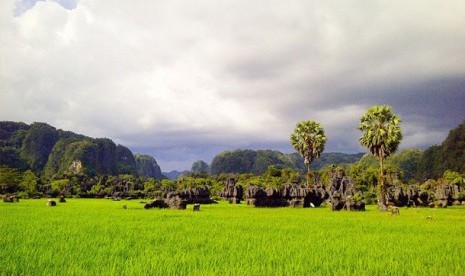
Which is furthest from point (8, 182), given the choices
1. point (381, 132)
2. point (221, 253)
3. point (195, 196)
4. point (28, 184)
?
point (221, 253)

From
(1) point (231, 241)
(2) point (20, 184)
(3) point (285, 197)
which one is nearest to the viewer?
(1) point (231, 241)

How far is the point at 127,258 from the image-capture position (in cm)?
1217

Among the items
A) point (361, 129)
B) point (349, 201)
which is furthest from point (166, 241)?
point (361, 129)

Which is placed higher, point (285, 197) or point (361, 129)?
point (361, 129)

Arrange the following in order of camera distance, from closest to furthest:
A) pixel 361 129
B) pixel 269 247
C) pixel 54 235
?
1. pixel 269 247
2. pixel 54 235
3. pixel 361 129

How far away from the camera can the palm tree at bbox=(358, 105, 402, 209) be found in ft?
158

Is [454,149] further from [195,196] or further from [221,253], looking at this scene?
[221,253]

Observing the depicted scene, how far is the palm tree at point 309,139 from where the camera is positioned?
69.0m

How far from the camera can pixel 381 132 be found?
158ft

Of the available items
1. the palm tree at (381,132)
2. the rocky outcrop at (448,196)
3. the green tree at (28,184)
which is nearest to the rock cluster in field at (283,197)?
the palm tree at (381,132)

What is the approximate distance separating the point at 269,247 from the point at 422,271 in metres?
5.56

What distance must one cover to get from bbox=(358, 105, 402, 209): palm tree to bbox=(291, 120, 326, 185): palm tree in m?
18.4

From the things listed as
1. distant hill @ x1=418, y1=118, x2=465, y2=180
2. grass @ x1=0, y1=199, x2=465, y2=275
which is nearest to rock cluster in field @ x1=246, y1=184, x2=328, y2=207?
grass @ x1=0, y1=199, x2=465, y2=275

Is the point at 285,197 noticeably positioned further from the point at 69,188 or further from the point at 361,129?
the point at 69,188
